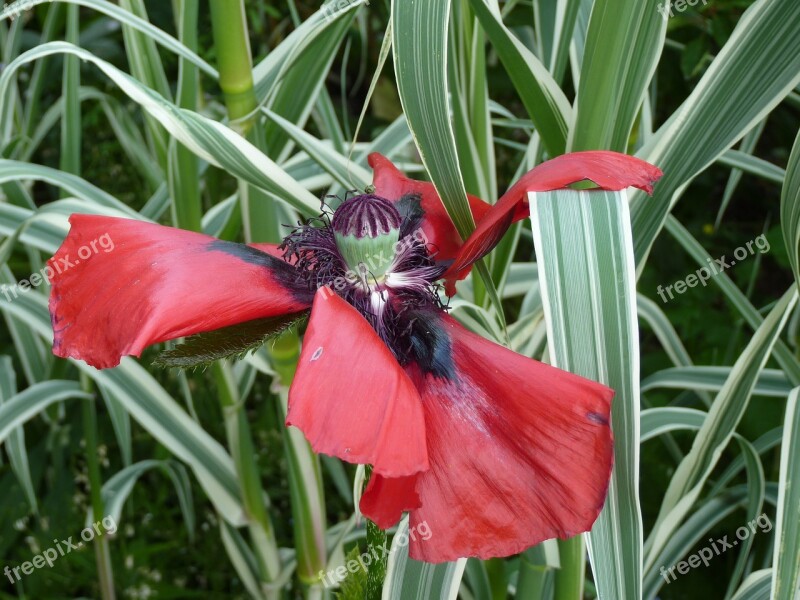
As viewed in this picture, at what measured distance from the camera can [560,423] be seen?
0.34m

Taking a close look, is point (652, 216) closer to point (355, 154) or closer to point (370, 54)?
point (355, 154)

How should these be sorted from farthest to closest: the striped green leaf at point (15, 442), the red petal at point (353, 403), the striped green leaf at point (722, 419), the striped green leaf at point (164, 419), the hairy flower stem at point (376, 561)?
the striped green leaf at point (15, 442) → the striped green leaf at point (164, 419) → the striped green leaf at point (722, 419) → the hairy flower stem at point (376, 561) → the red petal at point (353, 403)

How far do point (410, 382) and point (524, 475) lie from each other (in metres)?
0.06

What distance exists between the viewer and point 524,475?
1.12ft

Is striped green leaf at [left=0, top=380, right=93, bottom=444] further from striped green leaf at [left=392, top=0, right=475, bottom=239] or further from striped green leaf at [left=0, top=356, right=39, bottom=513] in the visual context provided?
striped green leaf at [left=392, top=0, right=475, bottom=239]

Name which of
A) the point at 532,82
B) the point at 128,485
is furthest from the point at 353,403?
the point at 128,485

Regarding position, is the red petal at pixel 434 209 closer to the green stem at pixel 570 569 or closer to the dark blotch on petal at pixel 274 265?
the dark blotch on petal at pixel 274 265

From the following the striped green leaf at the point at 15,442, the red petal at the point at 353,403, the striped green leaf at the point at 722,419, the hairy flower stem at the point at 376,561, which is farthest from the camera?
the striped green leaf at the point at 15,442

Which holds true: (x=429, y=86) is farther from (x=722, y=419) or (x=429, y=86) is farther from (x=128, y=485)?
(x=128, y=485)

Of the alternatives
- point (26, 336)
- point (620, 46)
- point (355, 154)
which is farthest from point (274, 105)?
point (26, 336)

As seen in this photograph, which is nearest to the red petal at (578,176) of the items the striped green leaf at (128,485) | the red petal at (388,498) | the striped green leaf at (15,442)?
the red petal at (388,498)

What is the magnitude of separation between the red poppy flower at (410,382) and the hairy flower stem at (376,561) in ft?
→ 0.19

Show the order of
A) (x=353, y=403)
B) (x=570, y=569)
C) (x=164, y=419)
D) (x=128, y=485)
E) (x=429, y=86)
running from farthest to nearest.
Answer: (x=128, y=485)
(x=164, y=419)
(x=570, y=569)
(x=429, y=86)
(x=353, y=403)

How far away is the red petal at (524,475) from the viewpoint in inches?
13.2
